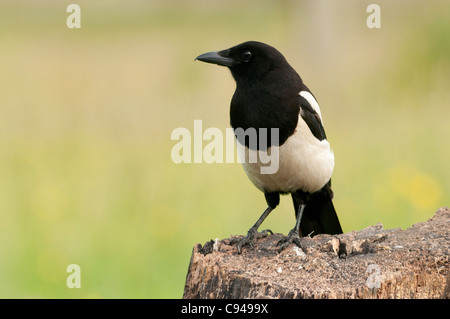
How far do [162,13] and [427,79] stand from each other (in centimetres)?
650

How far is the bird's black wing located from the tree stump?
Result: 598 mm

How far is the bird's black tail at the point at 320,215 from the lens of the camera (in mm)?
3895

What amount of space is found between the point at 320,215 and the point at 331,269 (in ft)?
3.84

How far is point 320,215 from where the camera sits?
3918mm

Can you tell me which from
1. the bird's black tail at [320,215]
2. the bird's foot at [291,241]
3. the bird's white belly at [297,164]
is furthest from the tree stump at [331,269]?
the bird's black tail at [320,215]

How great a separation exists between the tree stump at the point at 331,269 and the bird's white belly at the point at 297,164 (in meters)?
0.42

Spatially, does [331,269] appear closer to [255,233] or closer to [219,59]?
[255,233]

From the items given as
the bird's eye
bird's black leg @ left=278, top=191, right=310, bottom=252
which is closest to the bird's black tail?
bird's black leg @ left=278, top=191, right=310, bottom=252

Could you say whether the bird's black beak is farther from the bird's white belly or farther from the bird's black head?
the bird's white belly

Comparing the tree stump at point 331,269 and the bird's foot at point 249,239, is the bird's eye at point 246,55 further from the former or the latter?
the tree stump at point 331,269

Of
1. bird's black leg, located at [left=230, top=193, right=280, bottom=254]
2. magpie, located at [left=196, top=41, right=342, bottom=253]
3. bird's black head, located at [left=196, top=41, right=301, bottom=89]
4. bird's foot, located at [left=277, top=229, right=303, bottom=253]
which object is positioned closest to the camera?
bird's foot, located at [left=277, top=229, right=303, bottom=253]

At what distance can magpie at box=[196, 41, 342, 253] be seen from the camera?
10.8 ft

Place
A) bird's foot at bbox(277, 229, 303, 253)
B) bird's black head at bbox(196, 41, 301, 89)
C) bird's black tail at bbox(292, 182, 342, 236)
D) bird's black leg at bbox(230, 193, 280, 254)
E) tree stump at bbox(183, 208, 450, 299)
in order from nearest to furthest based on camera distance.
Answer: tree stump at bbox(183, 208, 450, 299), bird's foot at bbox(277, 229, 303, 253), bird's black leg at bbox(230, 193, 280, 254), bird's black head at bbox(196, 41, 301, 89), bird's black tail at bbox(292, 182, 342, 236)
